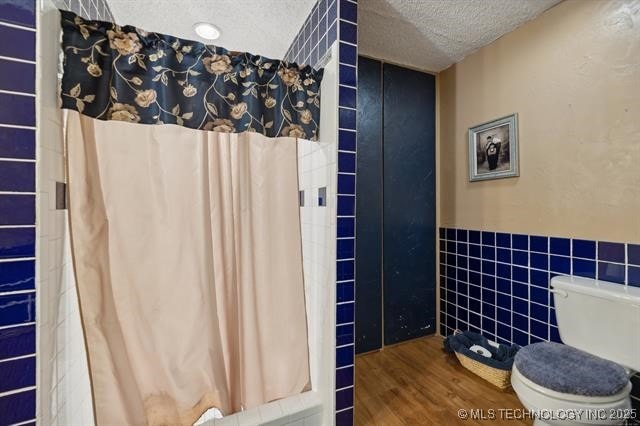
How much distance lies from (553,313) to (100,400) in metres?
2.30

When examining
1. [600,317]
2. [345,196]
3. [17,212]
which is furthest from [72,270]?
[600,317]

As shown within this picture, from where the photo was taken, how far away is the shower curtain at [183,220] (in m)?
1.08

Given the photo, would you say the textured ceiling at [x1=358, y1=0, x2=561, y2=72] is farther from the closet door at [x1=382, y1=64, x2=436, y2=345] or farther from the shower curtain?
the shower curtain

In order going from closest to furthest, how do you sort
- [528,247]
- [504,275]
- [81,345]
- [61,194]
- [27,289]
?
[27,289] < [61,194] < [81,345] < [528,247] < [504,275]

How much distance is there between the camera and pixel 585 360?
1257 mm

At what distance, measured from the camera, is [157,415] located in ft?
3.99

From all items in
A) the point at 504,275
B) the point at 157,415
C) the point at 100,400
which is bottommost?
the point at 157,415

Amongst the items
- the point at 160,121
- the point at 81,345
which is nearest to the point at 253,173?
the point at 160,121

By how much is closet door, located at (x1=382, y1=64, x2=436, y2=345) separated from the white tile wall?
1.61 meters

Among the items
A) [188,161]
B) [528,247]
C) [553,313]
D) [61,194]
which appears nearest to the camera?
[61,194]

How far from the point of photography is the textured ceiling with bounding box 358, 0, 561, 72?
1.56m

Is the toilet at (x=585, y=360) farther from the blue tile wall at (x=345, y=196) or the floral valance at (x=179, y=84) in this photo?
the floral valance at (x=179, y=84)

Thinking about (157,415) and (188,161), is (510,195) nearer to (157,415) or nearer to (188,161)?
(188,161)

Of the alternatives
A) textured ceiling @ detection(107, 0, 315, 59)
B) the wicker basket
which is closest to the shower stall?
textured ceiling @ detection(107, 0, 315, 59)
